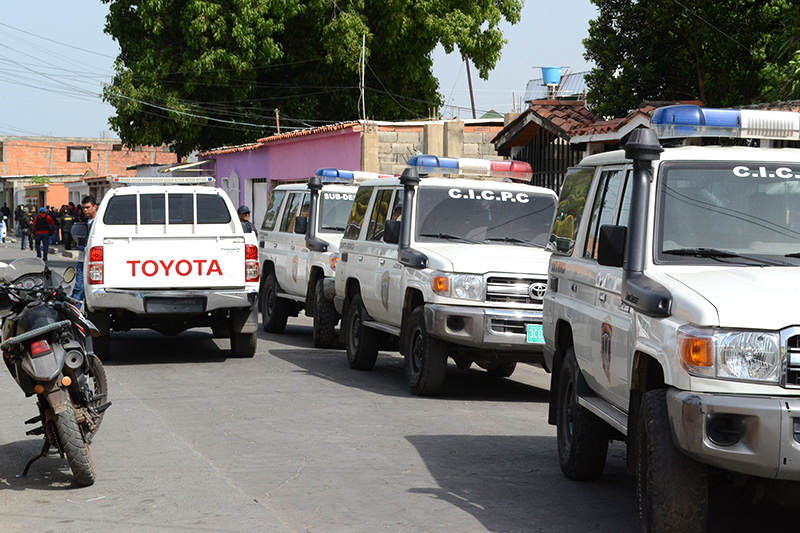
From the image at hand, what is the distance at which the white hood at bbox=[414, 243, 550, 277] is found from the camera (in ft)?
36.0

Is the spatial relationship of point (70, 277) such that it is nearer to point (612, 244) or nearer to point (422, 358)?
point (612, 244)

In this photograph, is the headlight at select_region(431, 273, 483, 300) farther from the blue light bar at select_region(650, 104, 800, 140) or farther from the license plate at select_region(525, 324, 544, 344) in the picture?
the blue light bar at select_region(650, 104, 800, 140)

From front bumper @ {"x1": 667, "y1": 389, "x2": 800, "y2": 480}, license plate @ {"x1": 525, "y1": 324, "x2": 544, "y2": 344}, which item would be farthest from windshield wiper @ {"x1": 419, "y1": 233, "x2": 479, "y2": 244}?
front bumper @ {"x1": 667, "y1": 389, "x2": 800, "y2": 480}

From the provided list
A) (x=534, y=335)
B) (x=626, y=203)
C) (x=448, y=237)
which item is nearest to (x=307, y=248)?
(x=448, y=237)

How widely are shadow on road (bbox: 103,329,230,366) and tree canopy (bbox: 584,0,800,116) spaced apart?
1723 centimetres

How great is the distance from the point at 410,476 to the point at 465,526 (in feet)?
4.32

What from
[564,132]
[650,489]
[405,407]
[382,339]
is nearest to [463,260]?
[405,407]

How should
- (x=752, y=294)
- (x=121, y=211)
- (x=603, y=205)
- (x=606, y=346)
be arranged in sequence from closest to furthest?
(x=752, y=294), (x=606, y=346), (x=603, y=205), (x=121, y=211)

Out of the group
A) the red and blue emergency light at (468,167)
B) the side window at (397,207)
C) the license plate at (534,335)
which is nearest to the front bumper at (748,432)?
the license plate at (534,335)

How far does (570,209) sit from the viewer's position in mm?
8070

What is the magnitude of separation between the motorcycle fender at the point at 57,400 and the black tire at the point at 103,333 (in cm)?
625

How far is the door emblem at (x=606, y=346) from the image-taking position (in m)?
6.71

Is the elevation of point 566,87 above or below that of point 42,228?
above

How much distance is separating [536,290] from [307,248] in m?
5.86
